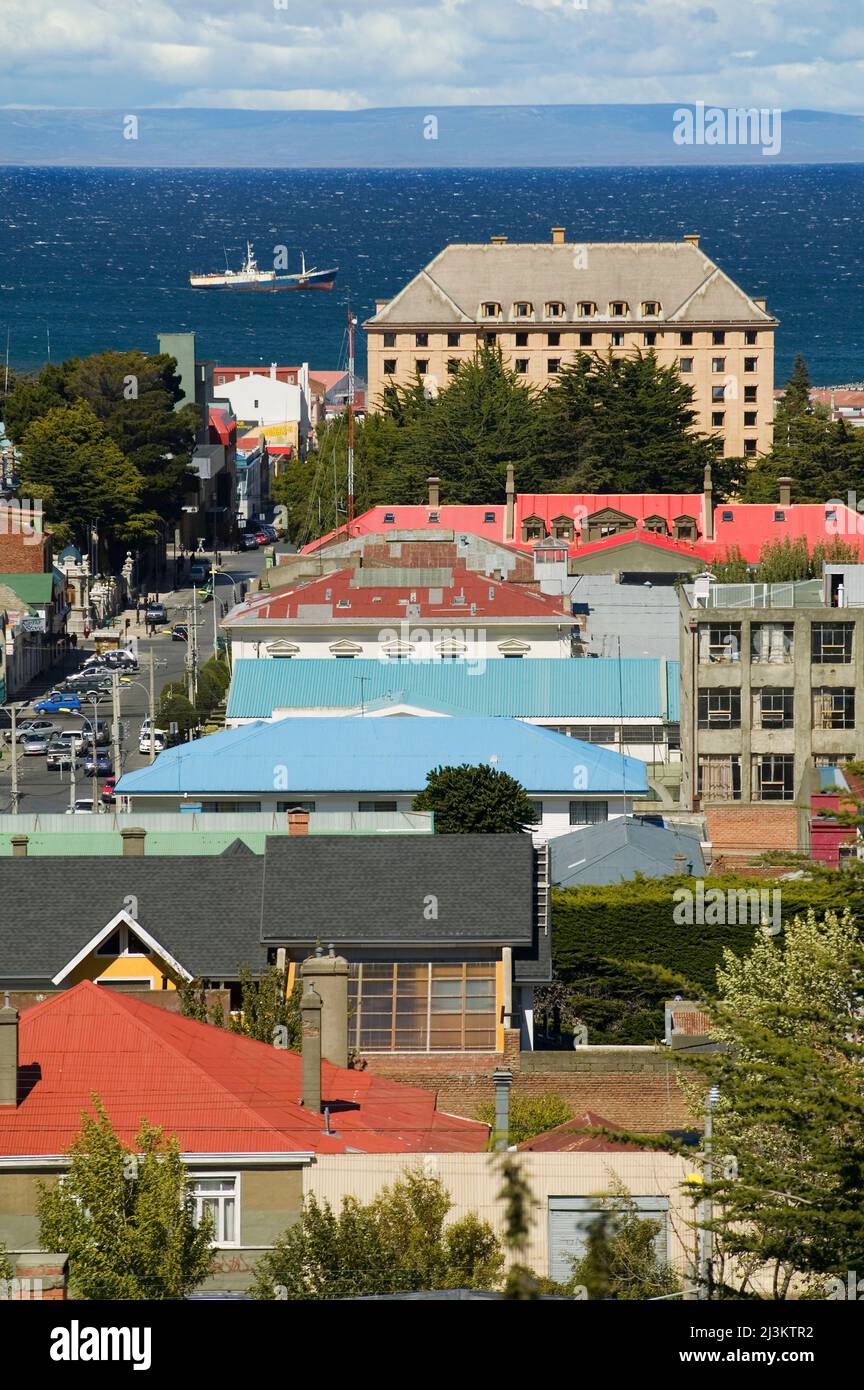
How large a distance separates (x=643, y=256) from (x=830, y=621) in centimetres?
9705

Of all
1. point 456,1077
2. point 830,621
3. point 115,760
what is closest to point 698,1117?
point 456,1077

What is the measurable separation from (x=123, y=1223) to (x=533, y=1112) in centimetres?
1151

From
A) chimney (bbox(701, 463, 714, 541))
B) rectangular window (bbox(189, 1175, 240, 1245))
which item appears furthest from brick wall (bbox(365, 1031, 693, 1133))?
chimney (bbox(701, 463, 714, 541))

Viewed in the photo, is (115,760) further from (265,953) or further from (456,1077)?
(456,1077)

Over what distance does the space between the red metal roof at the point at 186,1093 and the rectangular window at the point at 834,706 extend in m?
33.7

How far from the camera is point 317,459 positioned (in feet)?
430

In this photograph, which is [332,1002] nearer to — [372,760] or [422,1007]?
[422,1007]

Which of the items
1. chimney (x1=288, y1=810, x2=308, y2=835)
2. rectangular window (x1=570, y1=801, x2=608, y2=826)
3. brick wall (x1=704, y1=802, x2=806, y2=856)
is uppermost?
chimney (x1=288, y1=810, x2=308, y2=835)

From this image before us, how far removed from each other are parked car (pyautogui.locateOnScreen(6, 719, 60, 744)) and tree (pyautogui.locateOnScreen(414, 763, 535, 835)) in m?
31.0

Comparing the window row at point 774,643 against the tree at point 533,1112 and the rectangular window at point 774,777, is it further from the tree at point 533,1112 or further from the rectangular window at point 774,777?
the tree at point 533,1112

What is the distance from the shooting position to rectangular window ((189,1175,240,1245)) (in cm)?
2972

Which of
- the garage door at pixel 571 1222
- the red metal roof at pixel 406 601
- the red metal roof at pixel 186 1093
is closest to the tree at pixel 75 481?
the red metal roof at pixel 406 601

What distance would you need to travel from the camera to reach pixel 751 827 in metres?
62.3

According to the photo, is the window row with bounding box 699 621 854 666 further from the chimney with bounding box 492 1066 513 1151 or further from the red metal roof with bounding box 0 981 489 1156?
the red metal roof with bounding box 0 981 489 1156
